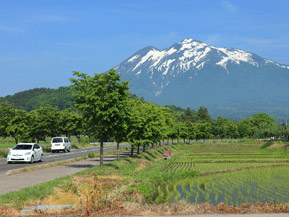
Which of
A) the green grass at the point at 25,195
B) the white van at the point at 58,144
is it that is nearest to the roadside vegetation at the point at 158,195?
the green grass at the point at 25,195

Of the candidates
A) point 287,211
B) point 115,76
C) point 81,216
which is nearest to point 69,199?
point 81,216

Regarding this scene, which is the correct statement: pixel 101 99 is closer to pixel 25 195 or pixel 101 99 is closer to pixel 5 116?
pixel 25 195

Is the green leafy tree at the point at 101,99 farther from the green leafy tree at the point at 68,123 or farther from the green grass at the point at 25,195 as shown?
the green leafy tree at the point at 68,123

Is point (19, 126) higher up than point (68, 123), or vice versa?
point (68, 123)

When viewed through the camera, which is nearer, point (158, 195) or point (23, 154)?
point (158, 195)

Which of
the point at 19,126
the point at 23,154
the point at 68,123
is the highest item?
the point at 68,123

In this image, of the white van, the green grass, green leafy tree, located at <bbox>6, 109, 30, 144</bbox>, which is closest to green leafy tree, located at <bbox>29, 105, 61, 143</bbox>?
green leafy tree, located at <bbox>6, 109, 30, 144</bbox>

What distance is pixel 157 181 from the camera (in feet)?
83.3

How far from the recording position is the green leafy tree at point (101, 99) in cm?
2900

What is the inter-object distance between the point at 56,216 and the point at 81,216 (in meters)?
0.79

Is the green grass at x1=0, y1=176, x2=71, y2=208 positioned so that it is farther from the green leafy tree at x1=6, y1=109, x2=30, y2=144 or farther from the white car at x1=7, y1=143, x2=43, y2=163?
the green leafy tree at x1=6, y1=109, x2=30, y2=144

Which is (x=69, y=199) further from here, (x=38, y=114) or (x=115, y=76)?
(x=38, y=114)

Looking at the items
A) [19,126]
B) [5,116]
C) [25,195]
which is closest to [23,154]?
[19,126]

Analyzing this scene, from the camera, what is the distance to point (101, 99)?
29328mm
